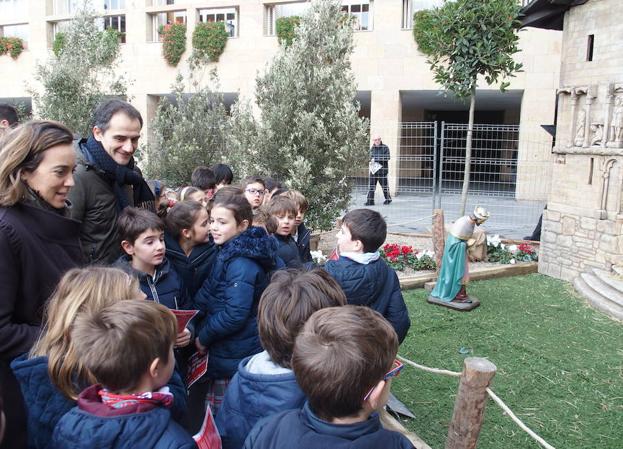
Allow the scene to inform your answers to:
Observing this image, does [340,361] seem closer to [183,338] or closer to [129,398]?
[129,398]

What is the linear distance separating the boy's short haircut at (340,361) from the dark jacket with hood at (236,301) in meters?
1.19

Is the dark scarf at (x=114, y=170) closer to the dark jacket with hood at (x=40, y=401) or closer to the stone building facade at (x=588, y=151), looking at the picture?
the dark jacket with hood at (x=40, y=401)

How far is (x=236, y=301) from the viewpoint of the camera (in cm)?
288

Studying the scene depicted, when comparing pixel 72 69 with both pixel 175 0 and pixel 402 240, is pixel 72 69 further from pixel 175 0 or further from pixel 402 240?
pixel 175 0

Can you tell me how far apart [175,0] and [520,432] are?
63.8 feet

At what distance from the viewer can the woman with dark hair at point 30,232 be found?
1973mm

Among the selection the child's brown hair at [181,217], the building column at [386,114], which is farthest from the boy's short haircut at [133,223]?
the building column at [386,114]

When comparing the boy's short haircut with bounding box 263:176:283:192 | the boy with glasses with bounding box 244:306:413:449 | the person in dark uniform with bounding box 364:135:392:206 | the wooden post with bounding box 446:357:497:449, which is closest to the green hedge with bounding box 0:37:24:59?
the person in dark uniform with bounding box 364:135:392:206

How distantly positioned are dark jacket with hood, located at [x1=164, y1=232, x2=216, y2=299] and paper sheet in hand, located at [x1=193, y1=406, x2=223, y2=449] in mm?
1483

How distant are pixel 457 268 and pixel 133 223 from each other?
449 centimetres

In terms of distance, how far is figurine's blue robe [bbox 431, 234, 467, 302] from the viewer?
6461mm

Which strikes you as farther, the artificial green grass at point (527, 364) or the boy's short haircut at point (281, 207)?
the boy's short haircut at point (281, 207)

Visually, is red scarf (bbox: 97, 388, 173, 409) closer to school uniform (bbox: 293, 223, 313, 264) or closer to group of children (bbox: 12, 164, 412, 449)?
group of children (bbox: 12, 164, 412, 449)

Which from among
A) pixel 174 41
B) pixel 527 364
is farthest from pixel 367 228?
pixel 174 41
